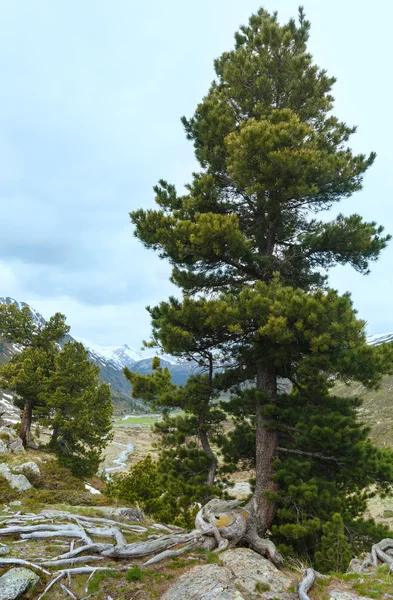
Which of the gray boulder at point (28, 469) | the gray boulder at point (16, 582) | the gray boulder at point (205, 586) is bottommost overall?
the gray boulder at point (28, 469)

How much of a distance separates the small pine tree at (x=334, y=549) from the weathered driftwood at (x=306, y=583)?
1.35 meters

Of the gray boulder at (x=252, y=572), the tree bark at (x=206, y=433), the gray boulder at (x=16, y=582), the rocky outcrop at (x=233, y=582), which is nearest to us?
the gray boulder at (x=16, y=582)

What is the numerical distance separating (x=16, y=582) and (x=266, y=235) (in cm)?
1242

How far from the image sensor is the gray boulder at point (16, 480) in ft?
61.3

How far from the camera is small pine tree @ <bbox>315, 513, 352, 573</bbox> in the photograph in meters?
8.84

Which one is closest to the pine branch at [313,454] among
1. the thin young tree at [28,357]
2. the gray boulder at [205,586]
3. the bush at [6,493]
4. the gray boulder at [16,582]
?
the gray boulder at [205,586]

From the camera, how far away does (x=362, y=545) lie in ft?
35.3

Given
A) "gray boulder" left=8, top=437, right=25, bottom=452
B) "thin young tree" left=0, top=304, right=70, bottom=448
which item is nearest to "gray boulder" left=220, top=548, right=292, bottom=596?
"thin young tree" left=0, top=304, right=70, bottom=448

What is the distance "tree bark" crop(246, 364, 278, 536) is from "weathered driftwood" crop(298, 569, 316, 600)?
2472 millimetres

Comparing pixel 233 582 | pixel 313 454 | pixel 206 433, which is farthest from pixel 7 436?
pixel 233 582

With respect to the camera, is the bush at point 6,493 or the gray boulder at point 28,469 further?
the gray boulder at point 28,469

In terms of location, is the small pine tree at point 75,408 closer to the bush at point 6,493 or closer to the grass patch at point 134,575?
the bush at point 6,493

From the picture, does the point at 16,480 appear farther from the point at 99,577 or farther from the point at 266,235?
the point at 266,235

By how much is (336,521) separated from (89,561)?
6.17m
